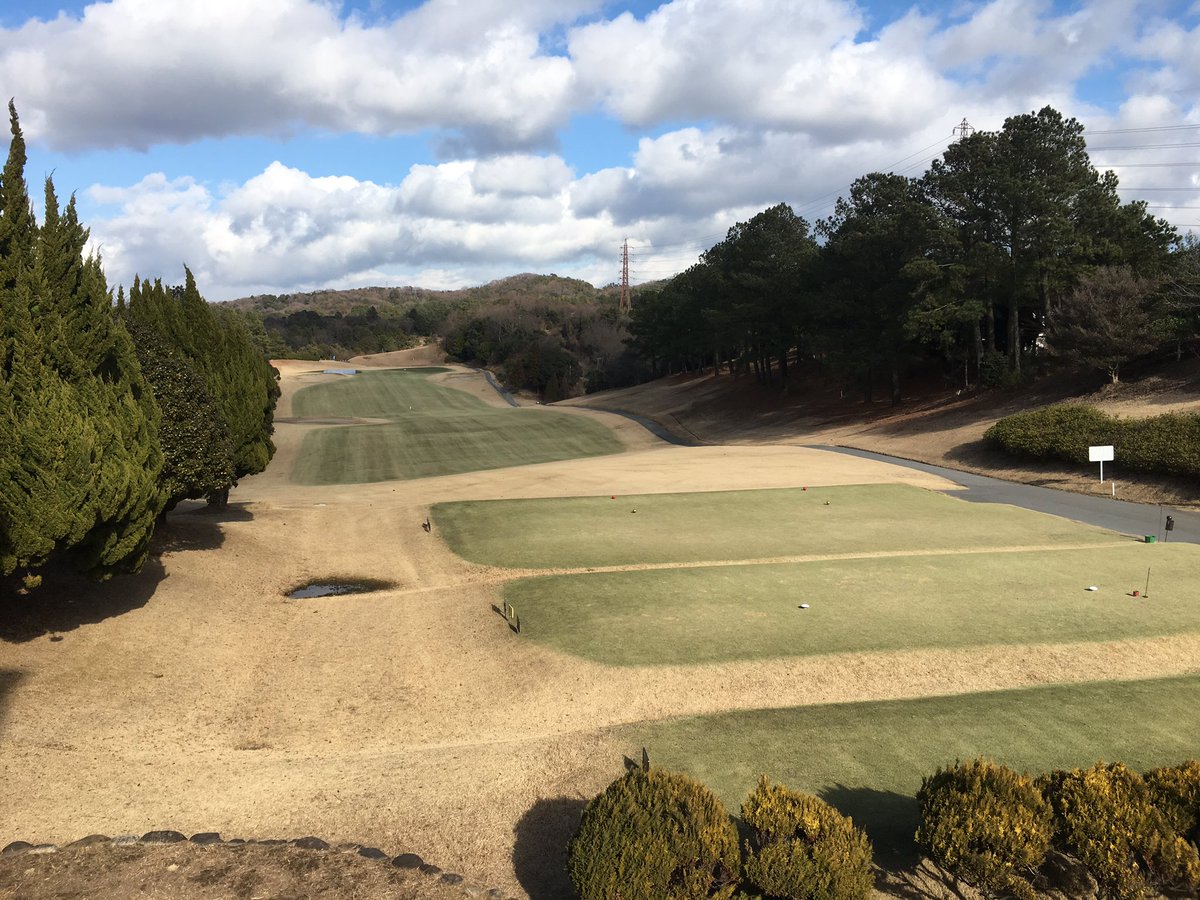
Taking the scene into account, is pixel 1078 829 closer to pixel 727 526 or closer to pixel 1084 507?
pixel 727 526

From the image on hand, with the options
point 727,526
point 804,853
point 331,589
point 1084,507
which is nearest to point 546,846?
point 804,853

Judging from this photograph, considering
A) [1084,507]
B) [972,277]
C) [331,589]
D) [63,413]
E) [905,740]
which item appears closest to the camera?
[905,740]

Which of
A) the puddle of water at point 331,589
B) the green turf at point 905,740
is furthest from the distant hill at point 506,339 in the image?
the green turf at point 905,740

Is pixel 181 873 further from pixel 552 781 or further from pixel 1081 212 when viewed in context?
pixel 1081 212

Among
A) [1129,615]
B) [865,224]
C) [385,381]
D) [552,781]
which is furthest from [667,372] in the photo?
[552,781]

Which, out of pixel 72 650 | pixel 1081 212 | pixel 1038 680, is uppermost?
pixel 1081 212

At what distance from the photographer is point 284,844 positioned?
326 inches

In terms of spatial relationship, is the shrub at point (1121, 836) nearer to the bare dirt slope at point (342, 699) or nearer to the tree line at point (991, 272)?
the bare dirt slope at point (342, 699)

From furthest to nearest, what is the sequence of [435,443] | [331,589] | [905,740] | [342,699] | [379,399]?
[379,399] < [435,443] < [331,589] < [342,699] < [905,740]

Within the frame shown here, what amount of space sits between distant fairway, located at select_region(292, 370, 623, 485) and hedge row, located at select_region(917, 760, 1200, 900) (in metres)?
35.2

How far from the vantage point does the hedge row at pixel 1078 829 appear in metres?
7.06

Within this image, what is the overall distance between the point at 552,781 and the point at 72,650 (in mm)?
8834

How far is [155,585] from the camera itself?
56.0 feet

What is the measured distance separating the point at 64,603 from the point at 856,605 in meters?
15.4
